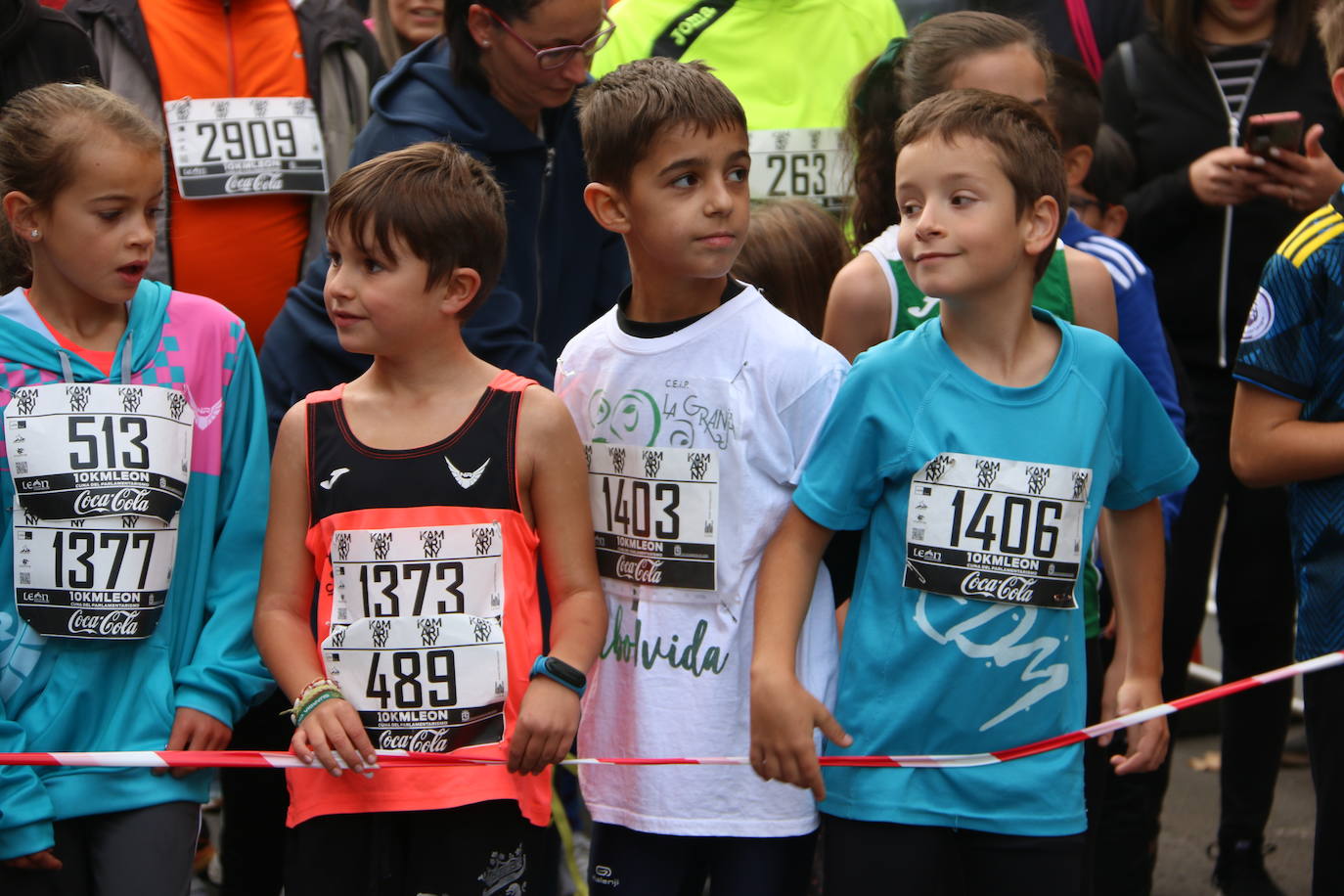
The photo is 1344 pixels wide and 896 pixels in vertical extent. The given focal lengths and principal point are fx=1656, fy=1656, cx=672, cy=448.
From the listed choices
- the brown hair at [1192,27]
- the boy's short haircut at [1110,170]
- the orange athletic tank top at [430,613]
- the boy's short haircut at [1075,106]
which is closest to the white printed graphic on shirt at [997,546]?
the orange athletic tank top at [430,613]

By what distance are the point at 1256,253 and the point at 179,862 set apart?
3.40 metres

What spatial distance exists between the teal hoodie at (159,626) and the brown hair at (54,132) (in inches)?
9.0

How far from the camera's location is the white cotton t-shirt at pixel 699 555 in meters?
2.99

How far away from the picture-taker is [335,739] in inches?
108

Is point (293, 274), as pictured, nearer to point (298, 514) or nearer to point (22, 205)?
point (22, 205)

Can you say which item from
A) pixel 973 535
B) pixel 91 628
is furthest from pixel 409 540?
pixel 973 535

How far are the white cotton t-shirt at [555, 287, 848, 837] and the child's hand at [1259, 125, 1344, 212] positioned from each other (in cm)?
193

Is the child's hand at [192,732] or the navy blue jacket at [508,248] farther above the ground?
the navy blue jacket at [508,248]

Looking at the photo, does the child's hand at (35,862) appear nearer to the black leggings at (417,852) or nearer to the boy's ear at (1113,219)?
the black leggings at (417,852)

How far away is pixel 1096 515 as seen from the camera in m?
2.90

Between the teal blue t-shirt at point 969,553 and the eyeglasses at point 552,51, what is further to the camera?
the eyeglasses at point 552,51

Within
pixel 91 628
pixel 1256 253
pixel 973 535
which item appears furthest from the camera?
pixel 1256 253

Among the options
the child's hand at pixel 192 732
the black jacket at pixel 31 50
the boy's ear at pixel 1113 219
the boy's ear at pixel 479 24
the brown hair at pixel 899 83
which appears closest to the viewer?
the child's hand at pixel 192 732

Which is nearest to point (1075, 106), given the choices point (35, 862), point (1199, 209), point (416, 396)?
point (1199, 209)
